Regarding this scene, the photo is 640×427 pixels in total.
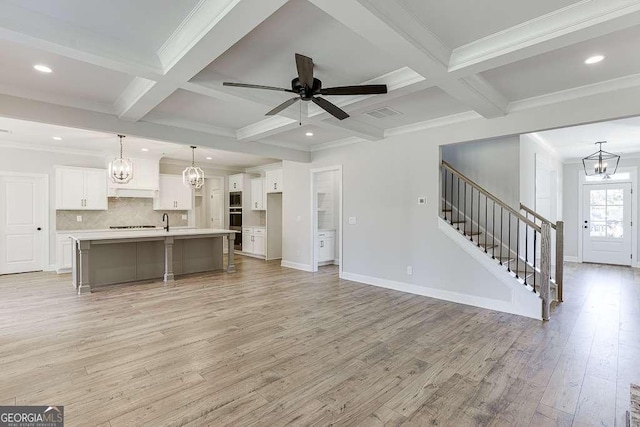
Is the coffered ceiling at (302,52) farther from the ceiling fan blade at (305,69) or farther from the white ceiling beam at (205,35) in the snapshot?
the ceiling fan blade at (305,69)

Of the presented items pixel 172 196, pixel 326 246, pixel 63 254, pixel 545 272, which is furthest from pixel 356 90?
pixel 63 254

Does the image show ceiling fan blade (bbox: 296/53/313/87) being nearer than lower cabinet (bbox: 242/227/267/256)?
Yes

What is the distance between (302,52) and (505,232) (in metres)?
4.29

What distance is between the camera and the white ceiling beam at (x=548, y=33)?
2115 mm

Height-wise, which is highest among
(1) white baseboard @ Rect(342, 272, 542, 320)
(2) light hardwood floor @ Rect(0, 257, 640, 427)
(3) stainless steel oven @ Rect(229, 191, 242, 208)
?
(3) stainless steel oven @ Rect(229, 191, 242, 208)

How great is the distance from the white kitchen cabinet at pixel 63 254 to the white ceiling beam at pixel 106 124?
3.90 metres

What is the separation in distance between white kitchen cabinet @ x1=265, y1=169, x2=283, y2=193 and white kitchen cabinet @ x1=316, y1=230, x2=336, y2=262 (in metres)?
1.64

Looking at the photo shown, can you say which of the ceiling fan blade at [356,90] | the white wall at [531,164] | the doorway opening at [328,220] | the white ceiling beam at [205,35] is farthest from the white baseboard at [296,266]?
the ceiling fan blade at [356,90]

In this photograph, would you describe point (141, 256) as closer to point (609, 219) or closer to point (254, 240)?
point (254, 240)

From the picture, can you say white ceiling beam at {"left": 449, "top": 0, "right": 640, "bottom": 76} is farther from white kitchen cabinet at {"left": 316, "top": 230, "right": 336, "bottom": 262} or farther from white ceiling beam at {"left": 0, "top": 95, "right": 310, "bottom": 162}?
white kitchen cabinet at {"left": 316, "top": 230, "right": 336, "bottom": 262}

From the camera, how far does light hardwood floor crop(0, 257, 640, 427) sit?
212cm

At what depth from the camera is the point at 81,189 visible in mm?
7004

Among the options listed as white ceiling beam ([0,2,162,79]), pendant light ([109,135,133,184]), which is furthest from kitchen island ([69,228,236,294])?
white ceiling beam ([0,2,162,79])

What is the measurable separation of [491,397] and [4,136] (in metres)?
8.61
